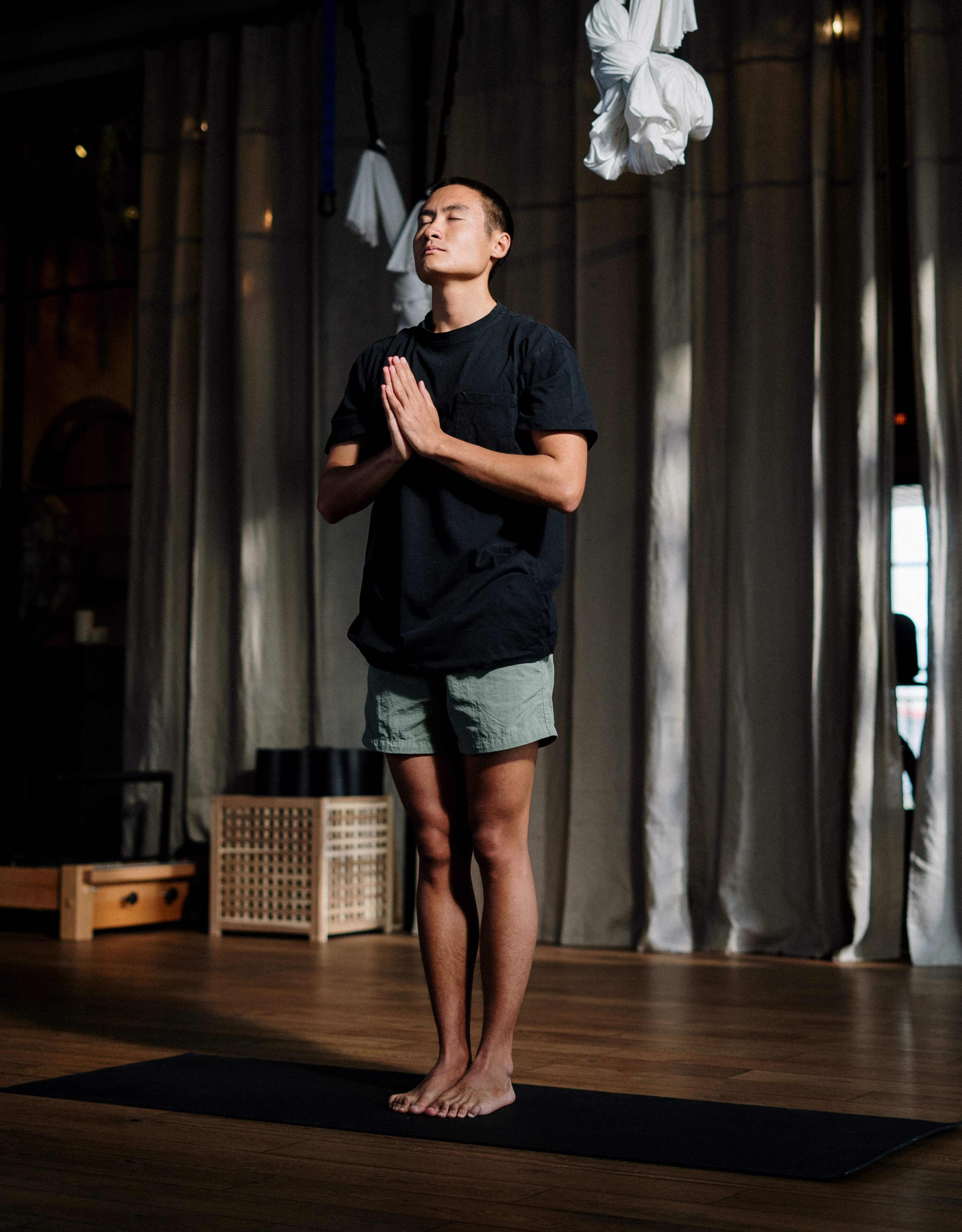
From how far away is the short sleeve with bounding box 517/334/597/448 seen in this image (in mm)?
1930

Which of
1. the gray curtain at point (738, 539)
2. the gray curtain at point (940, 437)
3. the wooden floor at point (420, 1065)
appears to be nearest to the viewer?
the wooden floor at point (420, 1065)

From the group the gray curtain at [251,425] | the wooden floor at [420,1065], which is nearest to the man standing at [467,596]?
the wooden floor at [420,1065]

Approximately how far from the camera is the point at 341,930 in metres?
4.15

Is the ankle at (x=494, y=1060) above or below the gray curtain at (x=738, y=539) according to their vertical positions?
below

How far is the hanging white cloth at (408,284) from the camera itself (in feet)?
12.7

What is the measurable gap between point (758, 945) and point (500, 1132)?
2161 millimetres

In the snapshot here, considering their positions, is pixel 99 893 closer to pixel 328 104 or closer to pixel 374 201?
pixel 374 201

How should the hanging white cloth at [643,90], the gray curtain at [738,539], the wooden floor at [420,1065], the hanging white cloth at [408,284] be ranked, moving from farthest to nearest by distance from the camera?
the hanging white cloth at [408,284] → the gray curtain at [738,539] → the hanging white cloth at [643,90] → the wooden floor at [420,1065]

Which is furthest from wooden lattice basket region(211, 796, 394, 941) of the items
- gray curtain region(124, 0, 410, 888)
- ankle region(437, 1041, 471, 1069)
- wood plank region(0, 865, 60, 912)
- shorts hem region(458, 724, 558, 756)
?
shorts hem region(458, 724, 558, 756)

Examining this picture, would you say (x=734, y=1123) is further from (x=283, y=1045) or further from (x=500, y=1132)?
(x=283, y=1045)

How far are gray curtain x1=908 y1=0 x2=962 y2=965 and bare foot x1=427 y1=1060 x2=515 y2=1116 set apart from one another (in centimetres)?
195

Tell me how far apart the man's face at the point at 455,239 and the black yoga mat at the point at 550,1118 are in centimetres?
110

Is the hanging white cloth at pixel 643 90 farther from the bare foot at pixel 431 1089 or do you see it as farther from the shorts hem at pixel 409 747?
the bare foot at pixel 431 1089

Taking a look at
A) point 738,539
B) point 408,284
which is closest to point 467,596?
point 738,539
